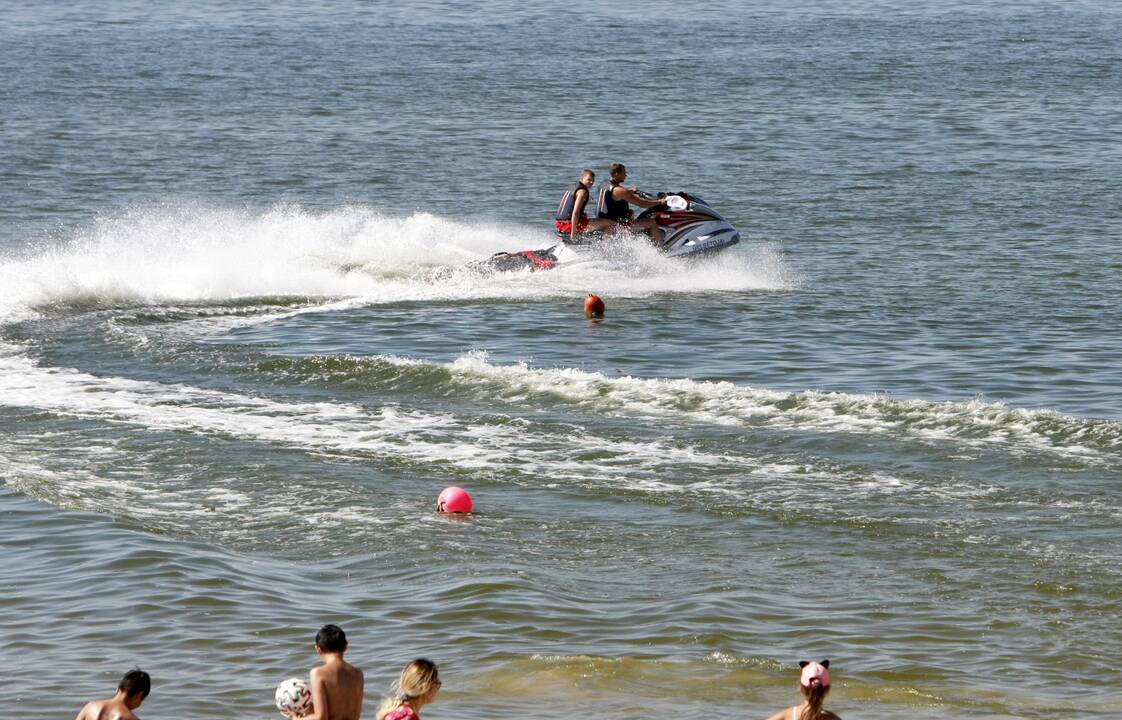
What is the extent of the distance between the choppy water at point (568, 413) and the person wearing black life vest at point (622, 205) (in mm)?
456

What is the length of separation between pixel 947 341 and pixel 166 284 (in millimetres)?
11480

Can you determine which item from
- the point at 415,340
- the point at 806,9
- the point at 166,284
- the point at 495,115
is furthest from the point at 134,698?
the point at 806,9

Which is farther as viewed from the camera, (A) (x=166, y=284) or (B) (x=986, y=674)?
(A) (x=166, y=284)

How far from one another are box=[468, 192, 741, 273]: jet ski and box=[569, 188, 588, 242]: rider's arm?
0.64 ft

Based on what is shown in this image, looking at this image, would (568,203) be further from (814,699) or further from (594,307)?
(814,699)

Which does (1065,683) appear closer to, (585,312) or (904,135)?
(585,312)

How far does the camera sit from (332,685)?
8375mm

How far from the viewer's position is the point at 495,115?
135ft

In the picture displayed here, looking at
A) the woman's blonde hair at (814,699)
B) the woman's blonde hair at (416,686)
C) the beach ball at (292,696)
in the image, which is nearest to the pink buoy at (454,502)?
the beach ball at (292,696)

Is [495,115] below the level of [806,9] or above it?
below

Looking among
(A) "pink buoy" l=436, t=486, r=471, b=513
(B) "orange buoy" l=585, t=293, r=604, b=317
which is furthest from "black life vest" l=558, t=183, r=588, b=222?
(A) "pink buoy" l=436, t=486, r=471, b=513

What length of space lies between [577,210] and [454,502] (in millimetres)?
10594

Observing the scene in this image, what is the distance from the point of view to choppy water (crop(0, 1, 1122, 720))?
11086mm

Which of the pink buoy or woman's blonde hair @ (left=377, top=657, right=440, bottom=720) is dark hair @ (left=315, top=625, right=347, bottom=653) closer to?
woman's blonde hair @ (left=377, top=657, right=440, bottom=720)
